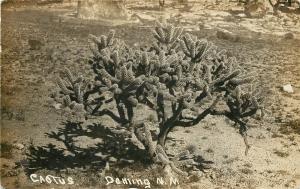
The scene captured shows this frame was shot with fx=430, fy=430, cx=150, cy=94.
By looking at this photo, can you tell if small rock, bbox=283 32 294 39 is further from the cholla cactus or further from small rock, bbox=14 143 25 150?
small rock, bbox=14 143 25 150

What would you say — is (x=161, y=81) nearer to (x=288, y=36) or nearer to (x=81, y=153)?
(x=81, y=153)

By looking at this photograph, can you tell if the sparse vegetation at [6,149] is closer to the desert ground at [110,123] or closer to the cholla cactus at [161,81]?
the desert ground at [110,123]

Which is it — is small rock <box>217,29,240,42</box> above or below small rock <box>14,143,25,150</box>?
above

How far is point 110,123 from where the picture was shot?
13.3 m

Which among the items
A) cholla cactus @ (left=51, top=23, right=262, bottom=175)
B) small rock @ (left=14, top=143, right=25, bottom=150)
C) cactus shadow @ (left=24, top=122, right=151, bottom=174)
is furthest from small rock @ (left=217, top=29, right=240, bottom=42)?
small rock @ (left=14, top=143, right=25, bottom=150)

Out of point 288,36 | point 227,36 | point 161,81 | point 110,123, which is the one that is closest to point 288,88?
point 227,36

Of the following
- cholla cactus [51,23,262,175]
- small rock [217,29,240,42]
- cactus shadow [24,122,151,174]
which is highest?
cholla cactus [51,23,262,175]

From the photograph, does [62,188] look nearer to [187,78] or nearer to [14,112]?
[187,78]

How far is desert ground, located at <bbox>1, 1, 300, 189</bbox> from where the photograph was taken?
412 inches

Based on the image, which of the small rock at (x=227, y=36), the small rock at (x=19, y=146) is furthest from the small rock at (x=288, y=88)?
the small rock at (x=19, y=146)

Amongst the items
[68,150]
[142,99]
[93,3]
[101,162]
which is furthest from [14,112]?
[93,3]

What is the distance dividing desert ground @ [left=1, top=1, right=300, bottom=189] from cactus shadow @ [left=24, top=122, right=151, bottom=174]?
0.03 metres

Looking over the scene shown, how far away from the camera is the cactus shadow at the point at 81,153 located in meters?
10.4

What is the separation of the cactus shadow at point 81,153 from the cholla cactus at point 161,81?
3.62 ft
